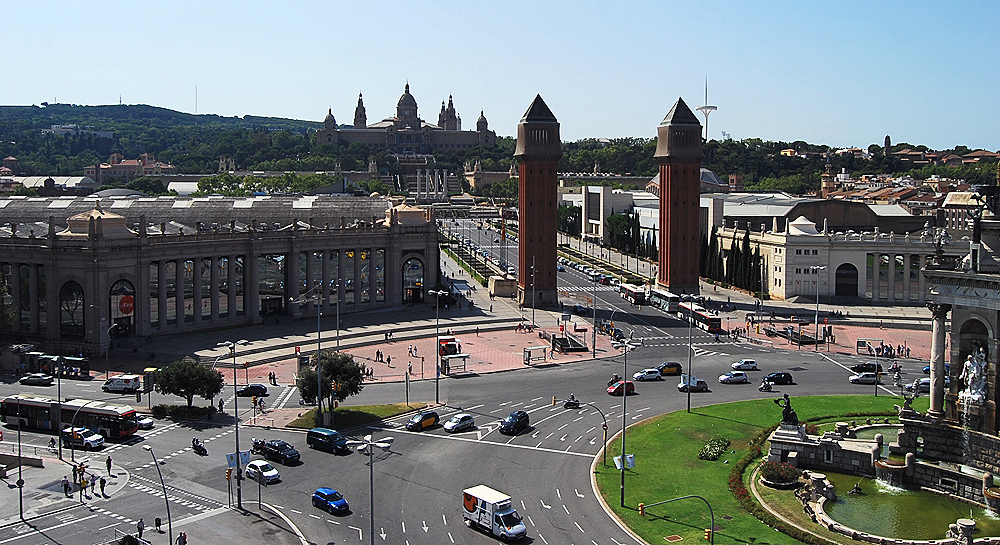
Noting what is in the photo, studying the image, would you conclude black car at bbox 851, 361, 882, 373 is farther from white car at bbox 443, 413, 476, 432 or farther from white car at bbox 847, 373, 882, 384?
white car at bbox 443, 413, 476, 432

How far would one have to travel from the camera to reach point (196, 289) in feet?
335

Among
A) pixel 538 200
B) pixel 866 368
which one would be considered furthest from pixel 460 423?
pixel 538 200

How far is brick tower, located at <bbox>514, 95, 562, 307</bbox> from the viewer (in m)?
125

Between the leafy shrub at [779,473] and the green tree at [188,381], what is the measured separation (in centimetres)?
3858

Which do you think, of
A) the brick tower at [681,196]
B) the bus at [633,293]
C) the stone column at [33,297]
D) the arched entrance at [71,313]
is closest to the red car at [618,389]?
the arched entrance at [71,313]

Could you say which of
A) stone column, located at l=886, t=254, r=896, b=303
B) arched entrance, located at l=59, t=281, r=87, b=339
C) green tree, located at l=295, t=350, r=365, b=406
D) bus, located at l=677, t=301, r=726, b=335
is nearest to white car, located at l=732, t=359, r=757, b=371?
bus, located at l=677, t=301, r=726, b=335

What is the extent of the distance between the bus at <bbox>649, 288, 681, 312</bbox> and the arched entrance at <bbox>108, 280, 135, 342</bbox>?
2497 inches

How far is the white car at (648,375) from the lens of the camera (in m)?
83.8

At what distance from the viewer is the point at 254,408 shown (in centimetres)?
7206

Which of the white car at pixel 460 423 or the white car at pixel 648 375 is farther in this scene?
the white car at pixel 648 375

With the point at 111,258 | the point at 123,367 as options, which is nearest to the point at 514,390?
the point at 123,367

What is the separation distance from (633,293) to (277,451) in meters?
79.5

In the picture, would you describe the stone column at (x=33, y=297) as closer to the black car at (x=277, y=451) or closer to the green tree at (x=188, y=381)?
the green tree at (x=188, y=381)

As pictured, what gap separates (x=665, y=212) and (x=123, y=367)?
2966 inches
